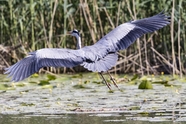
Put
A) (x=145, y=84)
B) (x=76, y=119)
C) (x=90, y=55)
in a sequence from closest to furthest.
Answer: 1. (x=76, y=119)
2. (x=90, y=55)
3. (x=145, y=84)

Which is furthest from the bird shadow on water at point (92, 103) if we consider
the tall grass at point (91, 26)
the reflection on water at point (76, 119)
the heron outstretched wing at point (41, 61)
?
the tall grass at point (91, 26)

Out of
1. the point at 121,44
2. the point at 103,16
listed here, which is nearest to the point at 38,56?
the point at 121,44

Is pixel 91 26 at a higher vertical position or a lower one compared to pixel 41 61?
lower

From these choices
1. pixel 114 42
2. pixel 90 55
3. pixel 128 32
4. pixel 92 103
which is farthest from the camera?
pixel 128 32

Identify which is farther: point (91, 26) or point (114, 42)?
point (91, 26)

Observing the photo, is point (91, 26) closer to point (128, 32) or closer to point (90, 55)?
point (128, 32)

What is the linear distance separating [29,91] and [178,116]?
2.45 m

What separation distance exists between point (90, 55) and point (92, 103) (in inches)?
20.3

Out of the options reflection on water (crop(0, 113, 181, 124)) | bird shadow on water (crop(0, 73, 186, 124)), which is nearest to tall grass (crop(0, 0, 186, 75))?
bird shadow on water (crop(0, 73, 186, 124))

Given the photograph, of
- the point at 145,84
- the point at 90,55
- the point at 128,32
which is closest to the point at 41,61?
the point at 90,55

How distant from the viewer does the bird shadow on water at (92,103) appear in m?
4.38

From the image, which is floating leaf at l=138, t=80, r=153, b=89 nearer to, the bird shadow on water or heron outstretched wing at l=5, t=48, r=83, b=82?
the bird shadow on water

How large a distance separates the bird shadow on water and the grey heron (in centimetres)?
39

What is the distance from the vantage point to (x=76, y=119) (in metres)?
4.37
